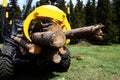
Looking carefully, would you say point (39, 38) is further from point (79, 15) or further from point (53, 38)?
point (79, 15)

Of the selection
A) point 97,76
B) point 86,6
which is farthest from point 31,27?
point 86,6

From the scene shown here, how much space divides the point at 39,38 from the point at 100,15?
102 ft

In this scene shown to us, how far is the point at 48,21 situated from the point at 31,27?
521 mm

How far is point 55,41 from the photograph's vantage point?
752cm

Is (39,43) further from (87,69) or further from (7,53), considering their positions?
(87,69)

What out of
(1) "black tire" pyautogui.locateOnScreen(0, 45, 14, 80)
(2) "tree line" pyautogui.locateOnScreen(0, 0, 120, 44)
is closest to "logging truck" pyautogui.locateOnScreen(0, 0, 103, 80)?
(1) "black tire" pyautogui.locateOnScreen(0, 45, 14, 80)

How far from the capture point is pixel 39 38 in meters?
7.99

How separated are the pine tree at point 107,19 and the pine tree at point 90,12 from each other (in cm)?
117

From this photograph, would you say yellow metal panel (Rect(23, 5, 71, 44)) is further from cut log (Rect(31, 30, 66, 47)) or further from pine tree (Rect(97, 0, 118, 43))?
pine tree (Rect(97, 0, 118, 43))

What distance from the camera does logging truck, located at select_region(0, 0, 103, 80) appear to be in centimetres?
762

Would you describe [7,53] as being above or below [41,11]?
below

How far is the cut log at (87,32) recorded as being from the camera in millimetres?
7316

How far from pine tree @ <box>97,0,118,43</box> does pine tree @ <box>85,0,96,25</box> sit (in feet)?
3.84

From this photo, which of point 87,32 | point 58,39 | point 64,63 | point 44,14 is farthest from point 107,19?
point 58,39
